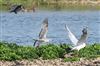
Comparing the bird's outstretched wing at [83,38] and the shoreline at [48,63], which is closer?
the shoreline at [48,63]

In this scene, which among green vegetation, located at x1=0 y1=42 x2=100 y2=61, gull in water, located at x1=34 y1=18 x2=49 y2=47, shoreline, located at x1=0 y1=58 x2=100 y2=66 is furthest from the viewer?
gull in water, located at x1=34 y1=18 x2=49 y2=47

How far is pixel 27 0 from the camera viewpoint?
163 ft

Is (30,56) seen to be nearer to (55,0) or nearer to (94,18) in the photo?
(94,18)

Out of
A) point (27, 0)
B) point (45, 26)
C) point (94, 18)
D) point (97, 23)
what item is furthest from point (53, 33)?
point (27, 0)

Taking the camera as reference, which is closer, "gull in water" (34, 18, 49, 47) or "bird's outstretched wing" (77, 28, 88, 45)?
"bird's outstretched wing" (77, 28, 88, 45)

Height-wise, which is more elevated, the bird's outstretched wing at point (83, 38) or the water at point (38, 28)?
the bird's outstretched wing at point (83, 38)

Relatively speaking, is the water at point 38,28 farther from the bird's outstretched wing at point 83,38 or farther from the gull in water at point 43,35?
the bird's outstretched wing at point 83,38

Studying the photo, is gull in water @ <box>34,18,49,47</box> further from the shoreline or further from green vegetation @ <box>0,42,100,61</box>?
the shoreline

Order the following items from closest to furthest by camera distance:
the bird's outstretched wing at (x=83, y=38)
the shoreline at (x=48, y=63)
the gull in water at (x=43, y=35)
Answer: the shoreline at (x=48, y=63), the bird's outstretched wing at (x=83, y=38), the gull in water at (x=43, y=35)

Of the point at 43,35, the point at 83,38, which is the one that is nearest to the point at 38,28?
the point at 43,35

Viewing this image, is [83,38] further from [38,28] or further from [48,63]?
[38,28]

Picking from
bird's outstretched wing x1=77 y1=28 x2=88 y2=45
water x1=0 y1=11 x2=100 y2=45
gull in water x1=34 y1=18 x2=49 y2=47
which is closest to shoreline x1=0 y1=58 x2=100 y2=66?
bird's outstretched wing x1=77 y1=28 x2=88 y2=45

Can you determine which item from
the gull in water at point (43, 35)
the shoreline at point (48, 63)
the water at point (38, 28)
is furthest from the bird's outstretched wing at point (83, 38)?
the water at point (38, 28)

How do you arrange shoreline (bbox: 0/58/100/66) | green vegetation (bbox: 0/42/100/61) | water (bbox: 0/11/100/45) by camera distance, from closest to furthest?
1. shoreline (bbox: 0/58/100/66)
2. green vegetation (bbox: 0/42/100/61)
3. water (bbox: 0/11/100/45)
